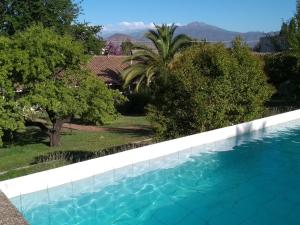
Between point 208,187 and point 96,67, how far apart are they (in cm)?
2934

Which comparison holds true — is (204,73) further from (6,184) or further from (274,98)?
(274,98)

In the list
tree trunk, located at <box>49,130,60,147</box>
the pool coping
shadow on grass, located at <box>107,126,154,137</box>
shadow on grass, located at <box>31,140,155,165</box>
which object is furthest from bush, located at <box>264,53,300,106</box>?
the pool coping

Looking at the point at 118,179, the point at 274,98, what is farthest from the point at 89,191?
the point at 274,98

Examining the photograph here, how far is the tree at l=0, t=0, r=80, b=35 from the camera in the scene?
31.2 m

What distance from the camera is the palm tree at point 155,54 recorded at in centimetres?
3122

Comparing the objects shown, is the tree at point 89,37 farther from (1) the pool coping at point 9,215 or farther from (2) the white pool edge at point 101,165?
(1) the pool coping at point 9,215

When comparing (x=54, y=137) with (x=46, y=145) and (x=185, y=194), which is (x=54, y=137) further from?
(x=185, y=194)

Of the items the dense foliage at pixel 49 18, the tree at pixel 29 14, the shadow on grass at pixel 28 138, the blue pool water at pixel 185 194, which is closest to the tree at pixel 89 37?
the dense foliage at pixel 49 18

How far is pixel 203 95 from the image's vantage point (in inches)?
648

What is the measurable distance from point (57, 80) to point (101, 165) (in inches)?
297

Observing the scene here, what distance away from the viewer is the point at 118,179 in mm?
11445

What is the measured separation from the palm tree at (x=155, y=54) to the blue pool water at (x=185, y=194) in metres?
17.8

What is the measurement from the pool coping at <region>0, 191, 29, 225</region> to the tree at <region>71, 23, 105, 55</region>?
91.7ft

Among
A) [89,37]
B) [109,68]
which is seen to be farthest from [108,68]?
[89,37]
